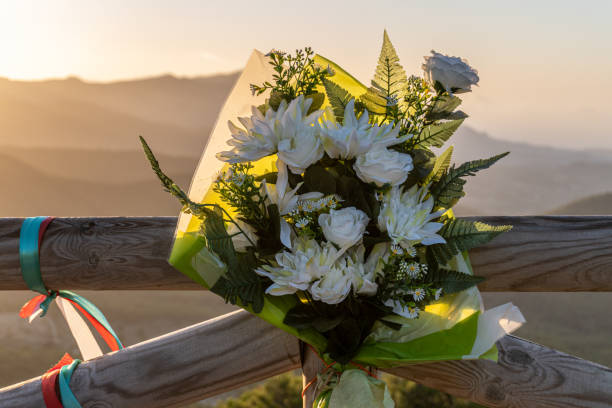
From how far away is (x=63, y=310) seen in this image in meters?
1.19

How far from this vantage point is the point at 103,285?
111cm

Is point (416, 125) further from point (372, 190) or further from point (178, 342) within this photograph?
point (178, 342)

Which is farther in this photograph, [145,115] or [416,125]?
[145,115]

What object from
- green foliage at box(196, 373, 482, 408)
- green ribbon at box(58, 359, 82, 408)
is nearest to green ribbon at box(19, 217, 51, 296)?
green ribbon at box(58, 359, 82, 408)

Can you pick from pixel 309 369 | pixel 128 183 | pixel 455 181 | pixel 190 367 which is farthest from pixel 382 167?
pixel 128 183

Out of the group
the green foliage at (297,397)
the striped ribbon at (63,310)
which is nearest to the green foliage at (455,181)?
the striped ribbon at (63,310)

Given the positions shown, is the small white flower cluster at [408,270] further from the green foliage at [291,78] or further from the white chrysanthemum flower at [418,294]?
the green foliage at [291,78]

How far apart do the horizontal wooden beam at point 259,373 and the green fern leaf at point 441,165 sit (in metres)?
0.46

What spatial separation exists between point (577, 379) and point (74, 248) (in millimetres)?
1163

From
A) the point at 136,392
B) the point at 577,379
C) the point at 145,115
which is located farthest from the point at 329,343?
the point at 145,115

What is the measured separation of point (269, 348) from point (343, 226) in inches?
19.4

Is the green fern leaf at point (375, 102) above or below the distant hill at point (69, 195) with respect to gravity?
above

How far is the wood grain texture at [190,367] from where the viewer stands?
41.9 inches

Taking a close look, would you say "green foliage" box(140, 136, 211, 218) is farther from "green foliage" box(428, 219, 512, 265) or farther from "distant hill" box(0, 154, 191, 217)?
"distant hill" box(0, 154, 191, 217)
